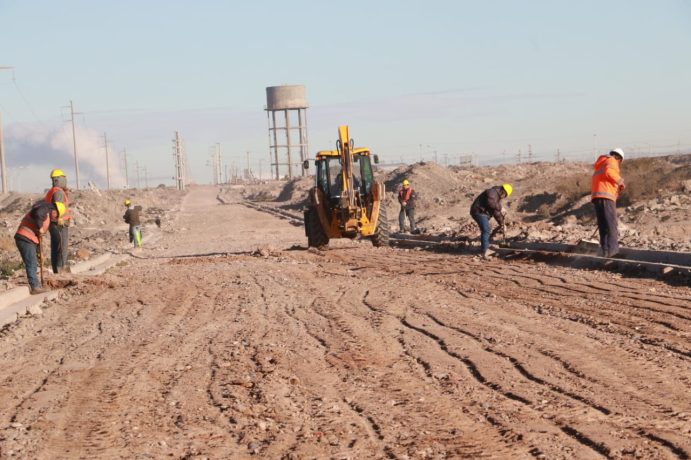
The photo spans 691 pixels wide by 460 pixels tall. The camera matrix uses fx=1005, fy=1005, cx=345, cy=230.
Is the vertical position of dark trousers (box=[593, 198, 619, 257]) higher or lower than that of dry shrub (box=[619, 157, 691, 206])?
lower

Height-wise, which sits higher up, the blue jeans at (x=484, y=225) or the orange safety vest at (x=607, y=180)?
the orange safety vest at (x=607, y=180)

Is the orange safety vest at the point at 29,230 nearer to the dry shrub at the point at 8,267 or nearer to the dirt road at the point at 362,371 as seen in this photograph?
the dirt road at the point at 362,371

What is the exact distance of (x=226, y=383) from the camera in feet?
26.1

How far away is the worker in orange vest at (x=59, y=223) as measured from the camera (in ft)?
54.9

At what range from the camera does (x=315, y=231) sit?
24219 millimetres

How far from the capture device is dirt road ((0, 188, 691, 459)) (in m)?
6.11

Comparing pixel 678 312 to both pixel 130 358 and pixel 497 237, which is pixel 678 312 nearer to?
pixel 130 358

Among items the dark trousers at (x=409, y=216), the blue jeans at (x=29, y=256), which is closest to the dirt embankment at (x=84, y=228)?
the blue jeans at (x=29, y=256)

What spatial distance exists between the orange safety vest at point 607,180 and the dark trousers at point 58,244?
9.05m

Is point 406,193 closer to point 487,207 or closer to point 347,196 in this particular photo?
point 347,196

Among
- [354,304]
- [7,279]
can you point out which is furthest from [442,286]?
[7,279]

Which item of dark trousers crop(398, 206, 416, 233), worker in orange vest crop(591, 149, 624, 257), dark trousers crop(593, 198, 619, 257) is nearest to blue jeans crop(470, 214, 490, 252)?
dark trousers crop(593, 198, 619, 257)

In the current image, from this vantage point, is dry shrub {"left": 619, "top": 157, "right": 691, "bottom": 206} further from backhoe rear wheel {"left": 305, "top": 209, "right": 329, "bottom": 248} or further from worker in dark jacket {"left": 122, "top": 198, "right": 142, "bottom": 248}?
worker in dark jacket {"left": 122, "top": 198, "right": 142, "bottom": 248}

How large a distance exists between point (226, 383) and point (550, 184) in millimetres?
40677
